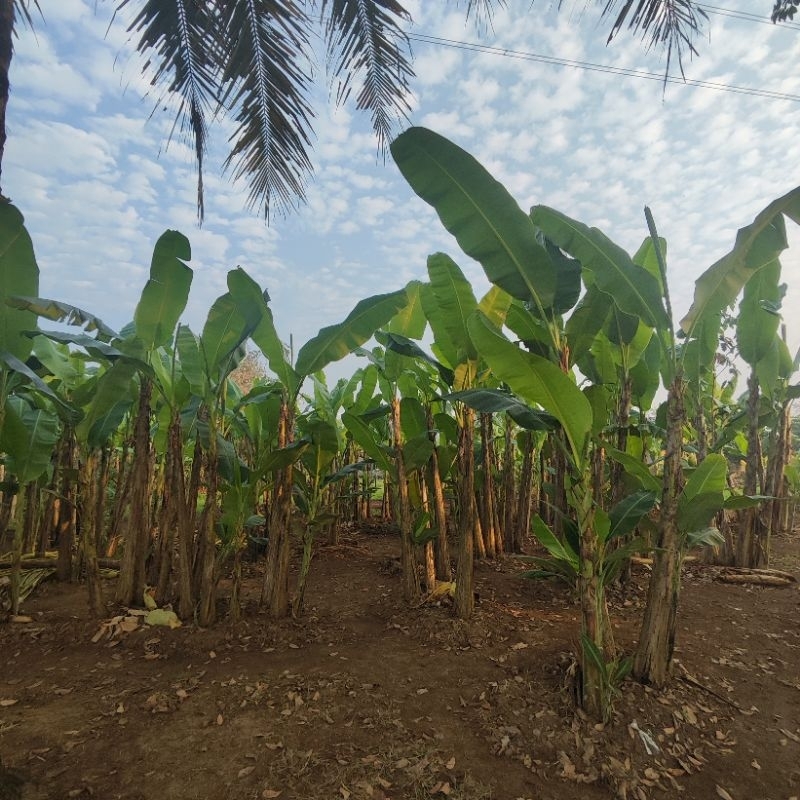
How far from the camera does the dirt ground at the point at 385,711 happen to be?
2023 millimetres

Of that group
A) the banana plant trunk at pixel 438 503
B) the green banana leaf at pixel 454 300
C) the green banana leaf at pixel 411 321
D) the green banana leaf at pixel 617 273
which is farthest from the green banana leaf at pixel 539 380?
the green banana leaf at pixel 411 321

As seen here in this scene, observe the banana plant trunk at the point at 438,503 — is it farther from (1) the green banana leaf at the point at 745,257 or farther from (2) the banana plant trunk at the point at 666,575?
(1) the green banana leaf at the point at 745,257

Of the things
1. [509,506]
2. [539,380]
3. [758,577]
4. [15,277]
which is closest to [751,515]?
[758,577]

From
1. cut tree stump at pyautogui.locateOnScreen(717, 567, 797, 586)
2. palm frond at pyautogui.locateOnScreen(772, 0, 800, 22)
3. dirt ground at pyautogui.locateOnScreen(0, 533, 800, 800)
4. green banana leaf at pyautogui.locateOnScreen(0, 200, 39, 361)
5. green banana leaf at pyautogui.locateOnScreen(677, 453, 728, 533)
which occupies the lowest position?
dirt ground at pyautogui.locateOnScreen(0, 533, 800, 800)

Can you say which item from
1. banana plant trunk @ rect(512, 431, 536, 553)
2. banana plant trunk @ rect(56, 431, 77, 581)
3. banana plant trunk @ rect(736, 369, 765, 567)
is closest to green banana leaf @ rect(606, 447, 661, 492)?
banana plant trunk @ rect(512, 431, 536, 553)

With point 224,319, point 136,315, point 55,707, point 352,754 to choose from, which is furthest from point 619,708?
point 136,315

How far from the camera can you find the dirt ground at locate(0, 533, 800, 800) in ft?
6.64

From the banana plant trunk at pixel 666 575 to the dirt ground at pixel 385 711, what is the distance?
15 centimetres

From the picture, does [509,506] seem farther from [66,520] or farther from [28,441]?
[28,441]

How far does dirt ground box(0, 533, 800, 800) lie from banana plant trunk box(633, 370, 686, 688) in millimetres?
151

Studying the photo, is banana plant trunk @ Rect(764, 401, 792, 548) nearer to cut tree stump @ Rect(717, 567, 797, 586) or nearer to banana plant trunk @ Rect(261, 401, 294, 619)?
cut tree stump @ Rect(717, 567, 797, 586)

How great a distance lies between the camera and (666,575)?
2559mm

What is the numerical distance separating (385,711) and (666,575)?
174 cm

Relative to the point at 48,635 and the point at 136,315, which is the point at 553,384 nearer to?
the point at 136,315
